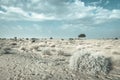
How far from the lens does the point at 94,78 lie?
10.2m

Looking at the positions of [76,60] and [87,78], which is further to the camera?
[76,60]

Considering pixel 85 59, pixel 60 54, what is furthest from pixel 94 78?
pixel 60 54

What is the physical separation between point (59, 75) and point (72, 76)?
753mm

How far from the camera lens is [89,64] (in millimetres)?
11414

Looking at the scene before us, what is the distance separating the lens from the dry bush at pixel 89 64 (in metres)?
11.2

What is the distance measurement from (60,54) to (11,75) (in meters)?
11.5

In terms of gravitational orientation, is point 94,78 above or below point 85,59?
below

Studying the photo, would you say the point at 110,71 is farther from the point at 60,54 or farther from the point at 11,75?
the point at 60,54

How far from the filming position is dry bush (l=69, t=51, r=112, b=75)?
36.7 ft

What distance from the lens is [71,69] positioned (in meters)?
12.2

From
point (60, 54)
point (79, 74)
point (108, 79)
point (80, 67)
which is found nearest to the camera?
point (108, 79)

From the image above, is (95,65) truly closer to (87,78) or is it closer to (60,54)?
(87,78)

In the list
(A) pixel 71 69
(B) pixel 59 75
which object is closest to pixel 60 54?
(A) pixel 71 69

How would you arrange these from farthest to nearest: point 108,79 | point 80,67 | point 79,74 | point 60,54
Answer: point 60,54
point 80,67
point 79,74
point 108,79
